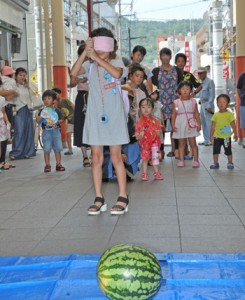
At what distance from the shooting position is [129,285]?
2850 millimetres

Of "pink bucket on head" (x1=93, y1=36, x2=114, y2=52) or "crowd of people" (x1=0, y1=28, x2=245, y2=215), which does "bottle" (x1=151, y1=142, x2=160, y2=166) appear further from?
"pink bucket on head" (x1=93, y1=36, x2=114, y2=52)

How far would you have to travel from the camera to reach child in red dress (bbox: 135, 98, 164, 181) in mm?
7711

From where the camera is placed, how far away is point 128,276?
113 inches

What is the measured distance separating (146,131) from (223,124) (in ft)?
5.15

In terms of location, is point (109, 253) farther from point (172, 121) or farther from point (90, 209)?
point (172, 121)

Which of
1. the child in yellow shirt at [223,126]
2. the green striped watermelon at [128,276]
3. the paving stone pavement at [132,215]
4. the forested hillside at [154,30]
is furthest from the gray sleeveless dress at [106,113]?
the forested hillside at [154,30]

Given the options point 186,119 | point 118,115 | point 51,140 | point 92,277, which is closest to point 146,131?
point 186,119

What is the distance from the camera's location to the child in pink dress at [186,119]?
8.91 m

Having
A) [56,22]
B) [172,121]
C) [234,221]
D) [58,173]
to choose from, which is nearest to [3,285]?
[234,221]

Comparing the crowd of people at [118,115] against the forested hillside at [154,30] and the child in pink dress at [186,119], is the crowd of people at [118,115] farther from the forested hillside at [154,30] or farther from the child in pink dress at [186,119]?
the forested hillside at [154,30]

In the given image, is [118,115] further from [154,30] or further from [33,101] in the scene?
[154,30]

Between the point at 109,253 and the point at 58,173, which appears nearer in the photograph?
the point at 109,253

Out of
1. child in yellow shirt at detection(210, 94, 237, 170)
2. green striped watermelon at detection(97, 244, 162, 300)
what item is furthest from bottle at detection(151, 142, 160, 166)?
green striped watermelon at detection(97, 244, 162, 300)

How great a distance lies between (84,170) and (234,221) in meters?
4.42
